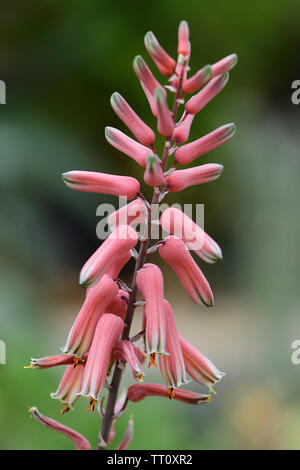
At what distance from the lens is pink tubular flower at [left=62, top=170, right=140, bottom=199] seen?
6.07 feet

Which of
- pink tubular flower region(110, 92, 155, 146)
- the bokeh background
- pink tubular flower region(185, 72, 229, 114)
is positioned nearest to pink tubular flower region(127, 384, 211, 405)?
pink tubular flower region(110, 92, 155, 146)

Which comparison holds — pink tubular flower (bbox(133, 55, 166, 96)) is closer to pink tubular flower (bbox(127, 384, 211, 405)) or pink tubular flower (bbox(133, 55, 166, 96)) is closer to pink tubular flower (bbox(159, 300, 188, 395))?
pink tubular flower (bbox(159, 300, 188, 395))

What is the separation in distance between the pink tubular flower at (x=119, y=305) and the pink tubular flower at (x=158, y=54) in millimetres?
817

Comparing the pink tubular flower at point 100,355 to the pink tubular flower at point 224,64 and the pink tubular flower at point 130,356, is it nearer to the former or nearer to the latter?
the pink tubular flower at point 130,356

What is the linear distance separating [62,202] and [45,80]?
216 centimetres

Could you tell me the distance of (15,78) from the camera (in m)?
9.48

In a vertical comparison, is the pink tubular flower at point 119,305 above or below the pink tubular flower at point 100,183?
below

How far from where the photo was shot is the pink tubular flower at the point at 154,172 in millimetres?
1728

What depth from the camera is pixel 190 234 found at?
6.09 feet

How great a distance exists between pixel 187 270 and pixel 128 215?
286mm

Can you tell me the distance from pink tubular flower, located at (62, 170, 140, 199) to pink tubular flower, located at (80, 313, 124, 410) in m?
0.44

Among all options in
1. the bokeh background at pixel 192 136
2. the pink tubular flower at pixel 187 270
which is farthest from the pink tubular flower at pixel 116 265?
the bokeh background at pixel 192 136
